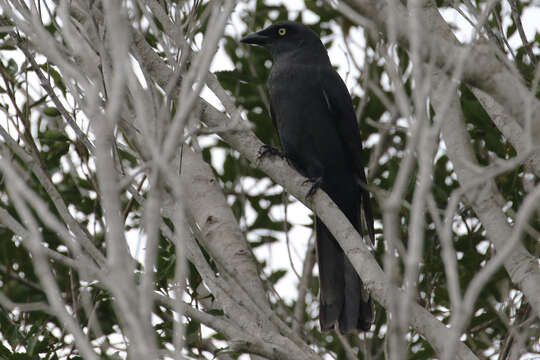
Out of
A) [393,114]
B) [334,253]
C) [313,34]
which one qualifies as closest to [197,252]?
[393,114]

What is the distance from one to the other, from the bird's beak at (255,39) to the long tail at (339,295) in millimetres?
1686

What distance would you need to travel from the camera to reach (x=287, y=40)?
6262mm

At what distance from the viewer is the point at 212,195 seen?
4641 mm

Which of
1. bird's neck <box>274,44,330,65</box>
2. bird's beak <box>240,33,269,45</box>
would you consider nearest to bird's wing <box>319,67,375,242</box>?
bird's neck <box>274,44,330,65</box>

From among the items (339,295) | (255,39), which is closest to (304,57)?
(255,39)

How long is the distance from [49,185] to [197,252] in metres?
0.79

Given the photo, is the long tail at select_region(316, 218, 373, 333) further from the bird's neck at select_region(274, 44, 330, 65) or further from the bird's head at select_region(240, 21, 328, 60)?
the bird's head at select_region(240, 21, 328, 60)

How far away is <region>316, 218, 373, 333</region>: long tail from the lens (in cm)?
523

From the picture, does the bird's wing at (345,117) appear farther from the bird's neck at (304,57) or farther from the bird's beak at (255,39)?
the bird's beak at (255,39)

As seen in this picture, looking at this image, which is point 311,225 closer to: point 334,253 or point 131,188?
point 334,253

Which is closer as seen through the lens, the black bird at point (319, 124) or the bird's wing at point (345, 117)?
the black bird at point (319, 124)

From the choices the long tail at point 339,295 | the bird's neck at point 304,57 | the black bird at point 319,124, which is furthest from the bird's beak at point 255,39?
the long tail at point 339,295

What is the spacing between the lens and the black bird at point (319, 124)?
18.5 ft

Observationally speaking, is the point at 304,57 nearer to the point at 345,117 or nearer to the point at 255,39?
the point at 255,39
